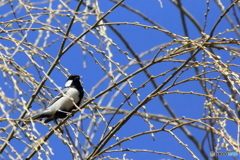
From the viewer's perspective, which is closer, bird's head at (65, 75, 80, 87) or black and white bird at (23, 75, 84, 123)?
black and white bird at (23, 75, 84, 123)

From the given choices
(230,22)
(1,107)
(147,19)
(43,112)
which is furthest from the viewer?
(230,22)

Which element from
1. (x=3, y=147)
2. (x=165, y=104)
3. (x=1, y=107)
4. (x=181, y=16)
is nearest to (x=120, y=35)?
(x=181, y=16)

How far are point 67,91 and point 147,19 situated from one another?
1.61 m

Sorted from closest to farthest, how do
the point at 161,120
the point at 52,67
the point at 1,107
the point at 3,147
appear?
the point at 1,107, the point at 3,147, the point at 52,67, the point at 161,120

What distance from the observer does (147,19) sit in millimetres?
4703

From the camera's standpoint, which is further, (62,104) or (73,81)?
(73,81)

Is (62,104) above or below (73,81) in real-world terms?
below

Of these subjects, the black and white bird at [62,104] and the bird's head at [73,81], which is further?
the bird's head at [73,81]

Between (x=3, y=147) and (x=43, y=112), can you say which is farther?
(x=43, y=112)

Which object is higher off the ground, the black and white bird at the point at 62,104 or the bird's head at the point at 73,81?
the bird's head at the point at 73,81

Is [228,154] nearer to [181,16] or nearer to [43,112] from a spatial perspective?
[43,112]

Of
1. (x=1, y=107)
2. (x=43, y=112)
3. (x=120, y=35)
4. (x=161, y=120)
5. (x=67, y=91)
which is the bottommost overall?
(x=1, y=107)

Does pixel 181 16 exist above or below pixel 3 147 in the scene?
above

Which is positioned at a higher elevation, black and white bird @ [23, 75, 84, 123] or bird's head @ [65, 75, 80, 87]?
bird's head @ [65, 75, 80, 87]
